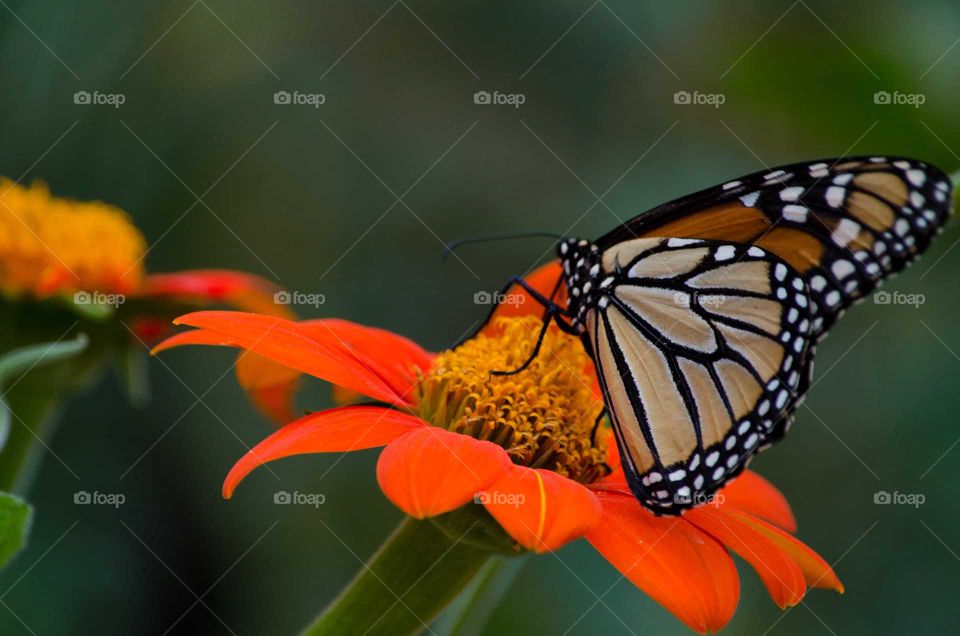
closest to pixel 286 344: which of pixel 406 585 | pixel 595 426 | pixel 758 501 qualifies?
pixel 406 585

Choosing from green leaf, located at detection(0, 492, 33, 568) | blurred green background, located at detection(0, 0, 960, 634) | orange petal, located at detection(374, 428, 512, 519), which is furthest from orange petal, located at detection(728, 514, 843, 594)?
green leaf, located at detection(0, 492, 33, 568)

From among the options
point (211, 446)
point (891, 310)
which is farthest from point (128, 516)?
point (891, 310)

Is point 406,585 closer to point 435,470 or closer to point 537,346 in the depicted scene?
point 435,470

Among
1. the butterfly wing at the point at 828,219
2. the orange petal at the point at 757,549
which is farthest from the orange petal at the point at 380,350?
the orange petal at the point at 757,549

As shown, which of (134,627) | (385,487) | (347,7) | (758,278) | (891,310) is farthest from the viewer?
(347,7)

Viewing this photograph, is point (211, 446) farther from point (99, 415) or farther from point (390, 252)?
point (390, 252)
